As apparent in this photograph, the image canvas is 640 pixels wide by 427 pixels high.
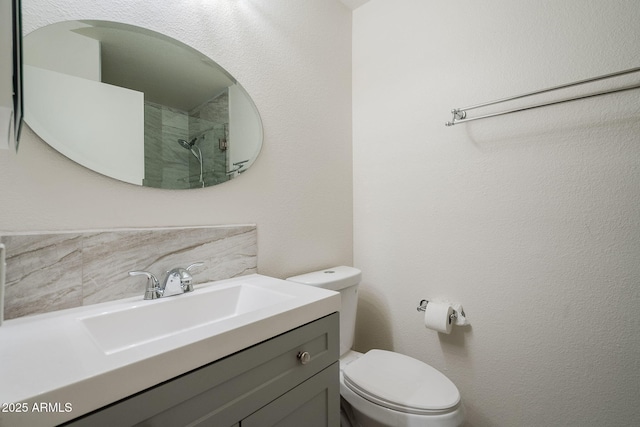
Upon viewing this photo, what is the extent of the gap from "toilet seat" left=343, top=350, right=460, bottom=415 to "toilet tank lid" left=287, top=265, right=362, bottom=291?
1.14 feet

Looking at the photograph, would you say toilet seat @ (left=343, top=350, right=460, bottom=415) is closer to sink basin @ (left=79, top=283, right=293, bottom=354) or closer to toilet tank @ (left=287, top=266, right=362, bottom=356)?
toilet tank @ (left=287, top=266, right=362, bottom=356)

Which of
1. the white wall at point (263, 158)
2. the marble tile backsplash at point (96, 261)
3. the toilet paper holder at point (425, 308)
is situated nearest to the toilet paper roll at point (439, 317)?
the toilet paper holder at point (425, 308)

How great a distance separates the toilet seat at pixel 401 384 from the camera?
98 centimetres

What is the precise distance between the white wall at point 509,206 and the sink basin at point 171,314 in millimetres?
907

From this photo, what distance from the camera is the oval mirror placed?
79 centimetres

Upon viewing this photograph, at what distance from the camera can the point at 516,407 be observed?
123 centimetres

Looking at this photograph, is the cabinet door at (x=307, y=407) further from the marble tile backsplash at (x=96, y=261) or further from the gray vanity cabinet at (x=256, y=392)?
the marble tile backsplash at (x=96, y=261)

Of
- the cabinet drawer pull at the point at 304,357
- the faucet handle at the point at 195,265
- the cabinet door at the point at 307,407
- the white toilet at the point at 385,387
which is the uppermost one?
the faucet handle at the point at 195,265

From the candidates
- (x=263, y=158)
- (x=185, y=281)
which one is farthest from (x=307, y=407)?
(x=263, y=158)

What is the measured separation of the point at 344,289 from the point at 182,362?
92 cm

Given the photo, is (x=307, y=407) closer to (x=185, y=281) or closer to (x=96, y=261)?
(x=185, y=281)

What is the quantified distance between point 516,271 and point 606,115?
0.70 m

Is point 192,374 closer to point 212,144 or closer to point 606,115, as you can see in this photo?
point 212,144

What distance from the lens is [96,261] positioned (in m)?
0.83
